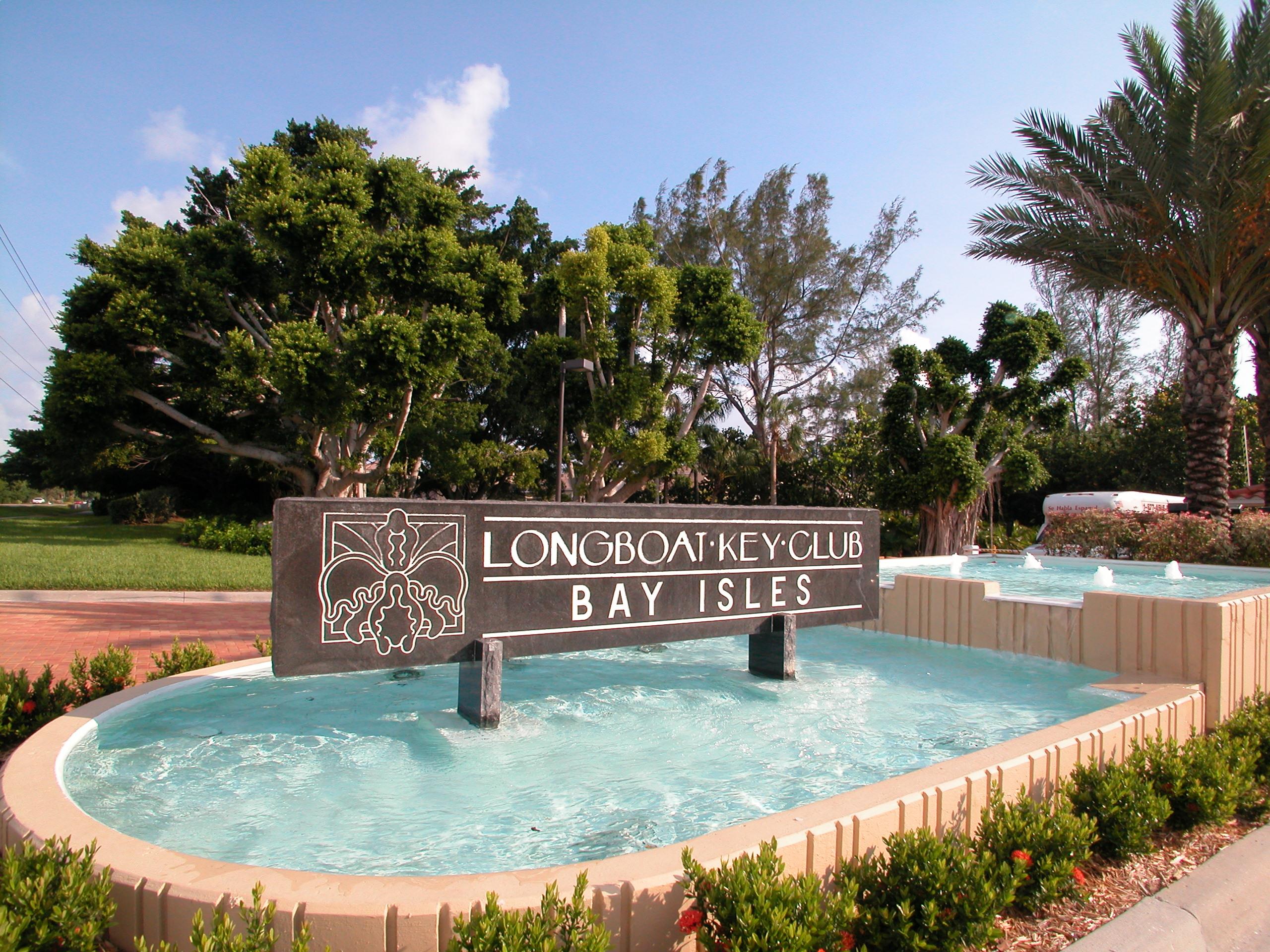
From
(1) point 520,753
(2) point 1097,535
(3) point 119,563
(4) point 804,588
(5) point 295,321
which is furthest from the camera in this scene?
(5) point 295,321

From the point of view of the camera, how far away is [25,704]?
478 cm

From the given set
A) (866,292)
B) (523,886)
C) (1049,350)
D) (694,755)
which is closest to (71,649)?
(694,755)

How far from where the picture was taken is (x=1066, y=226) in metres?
15.0

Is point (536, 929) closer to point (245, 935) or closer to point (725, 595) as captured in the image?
point (245, 935)

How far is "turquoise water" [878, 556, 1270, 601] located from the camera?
9.61 meters

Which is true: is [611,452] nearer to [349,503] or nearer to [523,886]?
[349,503]

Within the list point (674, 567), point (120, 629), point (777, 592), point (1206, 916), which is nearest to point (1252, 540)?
point (777, 592)

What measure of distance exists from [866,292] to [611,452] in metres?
16.4

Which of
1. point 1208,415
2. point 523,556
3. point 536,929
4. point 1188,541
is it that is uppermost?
point 1208,415

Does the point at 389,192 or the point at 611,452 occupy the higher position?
the point at 389,192

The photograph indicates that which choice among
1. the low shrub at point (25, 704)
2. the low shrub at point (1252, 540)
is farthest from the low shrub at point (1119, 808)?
the low shrub at point (1252, 540)

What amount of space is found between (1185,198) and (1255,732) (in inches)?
468

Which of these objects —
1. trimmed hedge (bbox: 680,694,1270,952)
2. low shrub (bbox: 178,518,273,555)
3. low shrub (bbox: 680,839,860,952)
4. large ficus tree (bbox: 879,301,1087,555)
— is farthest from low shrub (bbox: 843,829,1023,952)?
large ficus tree (bbox: 879,301,1087,555)

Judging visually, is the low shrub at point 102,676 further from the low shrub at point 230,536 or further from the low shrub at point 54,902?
the low shrub at point 230,536
